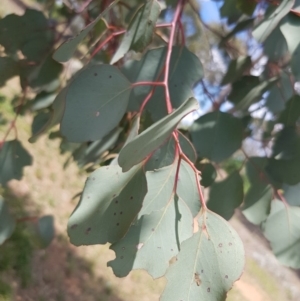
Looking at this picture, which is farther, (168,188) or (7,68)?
(7,68)

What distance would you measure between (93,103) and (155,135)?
0.24 meters

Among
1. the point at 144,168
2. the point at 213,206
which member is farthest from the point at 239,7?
the point at 144,168

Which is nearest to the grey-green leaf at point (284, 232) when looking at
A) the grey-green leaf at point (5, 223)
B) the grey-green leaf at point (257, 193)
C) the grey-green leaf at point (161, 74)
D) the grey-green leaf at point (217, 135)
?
the grey-green leaf at point (257, 193)

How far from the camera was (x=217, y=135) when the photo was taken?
1031 mm

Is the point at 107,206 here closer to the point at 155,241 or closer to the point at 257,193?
the point at 155,241

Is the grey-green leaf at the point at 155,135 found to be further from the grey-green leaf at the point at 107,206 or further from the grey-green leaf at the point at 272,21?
the grey-green leaf at the point at 272,21

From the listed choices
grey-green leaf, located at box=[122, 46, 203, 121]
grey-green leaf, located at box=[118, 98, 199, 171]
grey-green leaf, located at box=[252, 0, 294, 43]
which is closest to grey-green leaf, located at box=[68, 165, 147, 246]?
grey-green leaf, located at box=[118, 98, 199, 171]

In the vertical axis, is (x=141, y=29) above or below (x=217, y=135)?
above

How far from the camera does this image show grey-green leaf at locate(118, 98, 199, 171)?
1.76 feet

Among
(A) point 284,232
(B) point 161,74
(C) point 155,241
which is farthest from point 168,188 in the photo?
(A) point 284,232

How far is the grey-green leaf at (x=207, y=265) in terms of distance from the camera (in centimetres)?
60

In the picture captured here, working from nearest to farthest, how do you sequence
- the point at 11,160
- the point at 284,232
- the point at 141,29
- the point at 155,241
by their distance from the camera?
the point at 155,241, the point at 141,29, the point at 284,232, the point at 11,160

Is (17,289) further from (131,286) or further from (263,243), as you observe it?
(263,243)

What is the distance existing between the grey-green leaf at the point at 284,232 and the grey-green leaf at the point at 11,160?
0.64 m
